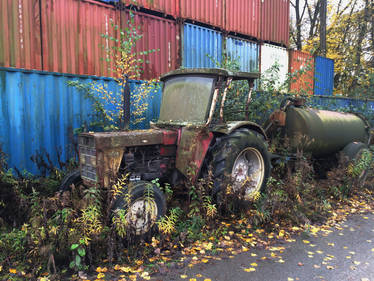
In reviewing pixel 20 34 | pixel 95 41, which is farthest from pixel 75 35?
pixel 20 34

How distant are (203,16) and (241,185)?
7101 mm

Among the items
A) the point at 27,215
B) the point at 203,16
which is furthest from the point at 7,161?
the point at 203,16

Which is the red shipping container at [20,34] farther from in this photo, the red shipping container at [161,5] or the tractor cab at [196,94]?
the tractor cab at [196,94]

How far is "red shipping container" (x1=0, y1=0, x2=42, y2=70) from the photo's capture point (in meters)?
5.96

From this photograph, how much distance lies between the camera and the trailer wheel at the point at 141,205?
3.30m

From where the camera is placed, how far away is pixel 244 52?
10898 mm

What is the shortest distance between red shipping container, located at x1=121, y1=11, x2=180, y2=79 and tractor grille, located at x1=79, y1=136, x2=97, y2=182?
14.9 feet

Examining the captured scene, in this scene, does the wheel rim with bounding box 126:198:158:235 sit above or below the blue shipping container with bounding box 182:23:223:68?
below

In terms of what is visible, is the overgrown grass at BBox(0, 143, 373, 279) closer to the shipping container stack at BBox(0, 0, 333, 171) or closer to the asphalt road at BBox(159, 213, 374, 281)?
the asphalt road at BBox(159, 213, 374, 281)

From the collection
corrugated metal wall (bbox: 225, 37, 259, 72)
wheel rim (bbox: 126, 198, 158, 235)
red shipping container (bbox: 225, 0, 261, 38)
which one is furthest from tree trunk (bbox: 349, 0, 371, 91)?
wheel rim (bbox: 126, 198, 158, 235)

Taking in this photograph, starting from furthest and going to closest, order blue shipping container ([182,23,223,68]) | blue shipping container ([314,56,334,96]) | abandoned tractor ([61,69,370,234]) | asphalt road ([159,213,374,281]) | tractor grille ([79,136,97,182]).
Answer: blue shipping container ([314,56,334,96]), blue shipping container ([182,23,223,68]), tractor grille ([79,136,97,182]), abandoned tractor ([61,69,370,234]), asphalt road ([159,213,374,281])

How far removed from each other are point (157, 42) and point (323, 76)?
952 centimetres

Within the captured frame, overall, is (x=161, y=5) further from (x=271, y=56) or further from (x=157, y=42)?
(x=271, y=56)

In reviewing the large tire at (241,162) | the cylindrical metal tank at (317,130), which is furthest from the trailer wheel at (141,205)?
the cylindrical metal tank at (317,130)
